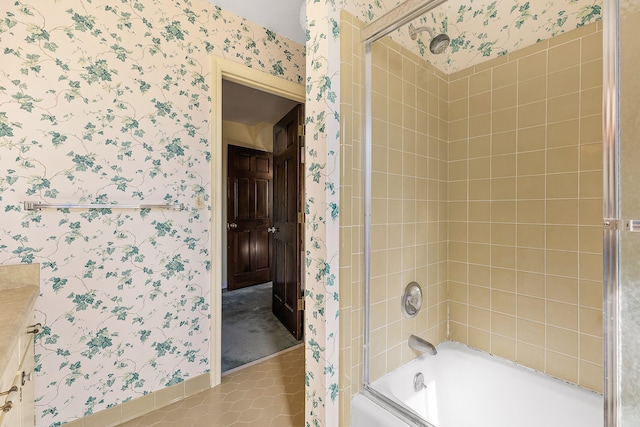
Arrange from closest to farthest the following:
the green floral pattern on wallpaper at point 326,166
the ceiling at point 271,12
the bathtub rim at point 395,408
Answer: the bathtub rim at point 395,408, the green floral pattern on wallpaper at point 326,166, the ceiling at point 271,12

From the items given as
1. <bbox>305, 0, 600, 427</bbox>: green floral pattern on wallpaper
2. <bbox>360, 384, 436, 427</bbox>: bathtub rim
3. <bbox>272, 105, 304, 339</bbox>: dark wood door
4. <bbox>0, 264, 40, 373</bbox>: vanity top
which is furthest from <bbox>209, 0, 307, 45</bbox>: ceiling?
<bbox>360, 384, 436, 427</bbox>: bathtub rim

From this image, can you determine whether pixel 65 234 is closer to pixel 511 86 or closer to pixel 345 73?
pixel 345 73

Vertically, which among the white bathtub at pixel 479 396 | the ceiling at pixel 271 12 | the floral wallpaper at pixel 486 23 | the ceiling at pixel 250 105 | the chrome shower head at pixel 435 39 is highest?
the ceiling at pixel 271 12

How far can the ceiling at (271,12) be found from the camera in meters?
1.77

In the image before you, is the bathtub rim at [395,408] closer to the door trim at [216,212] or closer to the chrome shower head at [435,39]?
the door trim at [216,212]

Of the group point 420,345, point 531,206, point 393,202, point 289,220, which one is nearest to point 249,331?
point 289,220

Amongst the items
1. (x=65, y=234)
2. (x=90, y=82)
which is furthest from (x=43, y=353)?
(x=90, y=82)

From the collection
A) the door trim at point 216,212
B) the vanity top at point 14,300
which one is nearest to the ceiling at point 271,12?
the door trim at point 216,212

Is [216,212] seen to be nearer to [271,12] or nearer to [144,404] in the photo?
[144,404]

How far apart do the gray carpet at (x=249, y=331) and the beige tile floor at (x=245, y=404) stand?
211 mm

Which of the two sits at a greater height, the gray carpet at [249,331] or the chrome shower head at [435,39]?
the chrome shower head at [435,39]

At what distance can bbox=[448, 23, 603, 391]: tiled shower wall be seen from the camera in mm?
1243

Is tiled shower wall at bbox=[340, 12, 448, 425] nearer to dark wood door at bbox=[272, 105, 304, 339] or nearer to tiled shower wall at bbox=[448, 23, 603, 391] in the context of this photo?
tiled shower wall at bbox=[448, 23, 603, 391]

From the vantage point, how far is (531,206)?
1.42m
